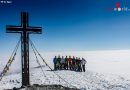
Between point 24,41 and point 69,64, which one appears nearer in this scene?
point 24,41

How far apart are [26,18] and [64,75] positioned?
30.2 ft

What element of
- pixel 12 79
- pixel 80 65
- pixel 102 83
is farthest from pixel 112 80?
pixel 12 79

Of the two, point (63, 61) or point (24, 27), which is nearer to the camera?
point (24, 27)

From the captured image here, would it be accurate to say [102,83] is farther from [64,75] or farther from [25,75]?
[25,75]

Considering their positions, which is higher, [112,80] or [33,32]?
[33,32]

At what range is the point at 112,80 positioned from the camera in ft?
96.0

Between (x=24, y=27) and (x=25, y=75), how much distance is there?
10.6 feet

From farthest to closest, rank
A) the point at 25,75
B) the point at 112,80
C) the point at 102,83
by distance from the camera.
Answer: the point at 112,80 → the point at 102,83 → the point at 25,75

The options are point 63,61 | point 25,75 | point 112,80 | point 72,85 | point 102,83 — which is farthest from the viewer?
point 63,61

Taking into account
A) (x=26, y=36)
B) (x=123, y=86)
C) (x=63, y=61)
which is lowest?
(x=123, y=86)

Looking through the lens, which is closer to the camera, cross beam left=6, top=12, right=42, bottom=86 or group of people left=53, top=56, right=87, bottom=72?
cross beam left=6, top=12, right=42, bottom=86

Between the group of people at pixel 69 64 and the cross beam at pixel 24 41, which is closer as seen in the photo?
the cross beam at pixel 24 41

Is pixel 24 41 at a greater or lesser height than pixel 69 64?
greater

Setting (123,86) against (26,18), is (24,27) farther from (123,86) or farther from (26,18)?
(123,86)
